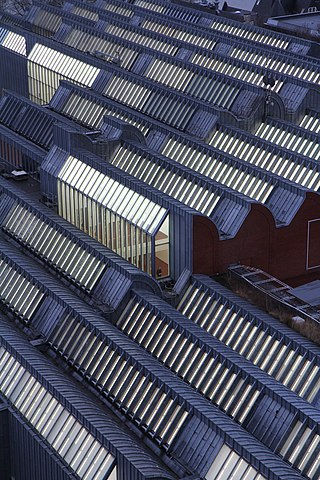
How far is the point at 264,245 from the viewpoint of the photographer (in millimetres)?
80312

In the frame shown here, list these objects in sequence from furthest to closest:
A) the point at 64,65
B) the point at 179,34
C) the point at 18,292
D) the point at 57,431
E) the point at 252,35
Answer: the point at 179,34 < the point at 252,35 < the point at 64,65 < the point at 18,292 < the point at 57,431

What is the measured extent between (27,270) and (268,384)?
71.3 feet

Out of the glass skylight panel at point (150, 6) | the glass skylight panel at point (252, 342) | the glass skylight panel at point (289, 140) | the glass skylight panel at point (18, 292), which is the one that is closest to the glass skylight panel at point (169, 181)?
the glass skylight panel at point (252, 342)

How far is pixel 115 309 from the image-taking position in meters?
74.1

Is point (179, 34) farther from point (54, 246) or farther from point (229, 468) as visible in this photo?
point (229, 468)

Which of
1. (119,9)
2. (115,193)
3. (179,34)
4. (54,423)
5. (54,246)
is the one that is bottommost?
(54,423)

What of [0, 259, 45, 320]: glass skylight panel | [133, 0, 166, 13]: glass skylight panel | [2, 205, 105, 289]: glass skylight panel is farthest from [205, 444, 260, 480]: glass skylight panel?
[133, 0, 166, 13]: glass skylight panel

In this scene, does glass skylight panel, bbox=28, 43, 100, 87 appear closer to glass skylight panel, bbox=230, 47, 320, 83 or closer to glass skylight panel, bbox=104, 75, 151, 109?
glass skylight panel, bbox=104, 75, 151, 109

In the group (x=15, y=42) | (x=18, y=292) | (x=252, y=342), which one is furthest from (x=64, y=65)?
(x=252, y=342)

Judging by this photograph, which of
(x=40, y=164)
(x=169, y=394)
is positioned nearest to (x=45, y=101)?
(x=40, y=164)

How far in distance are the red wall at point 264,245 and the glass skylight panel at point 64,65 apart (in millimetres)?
44205

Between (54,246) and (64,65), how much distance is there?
44.5 m

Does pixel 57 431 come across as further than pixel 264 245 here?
No

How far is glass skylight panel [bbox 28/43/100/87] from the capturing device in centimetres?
12019
